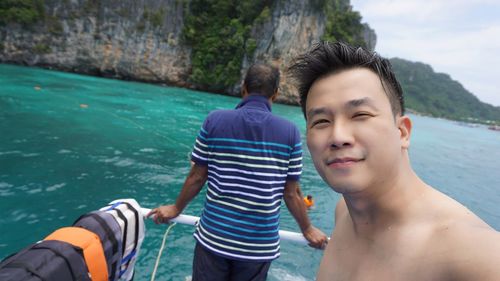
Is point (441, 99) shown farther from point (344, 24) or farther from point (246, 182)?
point (246, 182)

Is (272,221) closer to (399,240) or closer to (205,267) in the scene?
(205,267)

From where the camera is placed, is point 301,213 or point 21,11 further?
point 21,11

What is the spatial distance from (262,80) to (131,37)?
114 ft

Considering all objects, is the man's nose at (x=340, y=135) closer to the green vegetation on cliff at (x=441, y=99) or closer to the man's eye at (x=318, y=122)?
the man's eye at (x=318, y=122)

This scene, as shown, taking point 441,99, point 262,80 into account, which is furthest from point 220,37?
point 441,99

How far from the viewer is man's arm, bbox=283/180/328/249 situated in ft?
5.56

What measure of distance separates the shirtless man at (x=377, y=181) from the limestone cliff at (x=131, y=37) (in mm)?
30058

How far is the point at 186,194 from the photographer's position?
1.78 m

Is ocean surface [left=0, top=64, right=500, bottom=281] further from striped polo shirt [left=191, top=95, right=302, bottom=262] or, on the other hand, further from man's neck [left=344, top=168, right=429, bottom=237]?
man's neck [left=344, top=168, right=429, bottom=237]

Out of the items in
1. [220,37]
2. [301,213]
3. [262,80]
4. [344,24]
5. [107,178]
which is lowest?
[107,178]

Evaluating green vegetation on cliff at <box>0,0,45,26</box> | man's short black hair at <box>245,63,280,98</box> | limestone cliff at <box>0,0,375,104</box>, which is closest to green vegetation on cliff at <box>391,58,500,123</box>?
limestone cliff at <box>0,0,375,104</box>

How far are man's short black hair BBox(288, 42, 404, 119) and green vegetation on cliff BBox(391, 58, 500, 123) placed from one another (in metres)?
91.6

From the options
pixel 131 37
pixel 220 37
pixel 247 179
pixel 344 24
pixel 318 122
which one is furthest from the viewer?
pixel 344 24

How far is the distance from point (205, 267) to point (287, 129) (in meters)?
0.89
